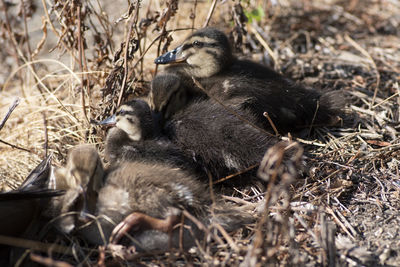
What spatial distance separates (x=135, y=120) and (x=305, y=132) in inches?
56.5

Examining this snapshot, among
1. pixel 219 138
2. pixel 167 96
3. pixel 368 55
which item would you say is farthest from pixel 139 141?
pixel 368 55

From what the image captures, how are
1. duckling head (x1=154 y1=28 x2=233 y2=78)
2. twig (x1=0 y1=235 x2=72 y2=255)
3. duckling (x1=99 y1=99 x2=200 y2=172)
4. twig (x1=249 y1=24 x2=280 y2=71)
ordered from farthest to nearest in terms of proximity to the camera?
twig (x1=249 y1=24 x2=280 y2=71) < duckling head (x1=154 y1=28 x2=233 y2=78) < duckling (x1=99 y1=99 x2=200 y2=172) < twig (x1=0 y1=235 x2=72 y2=255)

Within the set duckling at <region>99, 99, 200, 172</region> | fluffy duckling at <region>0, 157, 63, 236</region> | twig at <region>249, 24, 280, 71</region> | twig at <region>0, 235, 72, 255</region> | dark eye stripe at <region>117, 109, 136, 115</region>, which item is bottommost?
twig at <region>0, 235, 72, 255</region>

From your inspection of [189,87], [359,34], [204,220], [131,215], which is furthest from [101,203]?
[359,34]

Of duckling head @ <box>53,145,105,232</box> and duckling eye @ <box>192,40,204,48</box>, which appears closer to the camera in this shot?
duckling head @ <box>53,145,105,232</box>

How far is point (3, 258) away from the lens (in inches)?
103

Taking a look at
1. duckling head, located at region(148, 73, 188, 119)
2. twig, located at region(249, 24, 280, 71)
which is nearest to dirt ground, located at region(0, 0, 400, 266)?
twig, located at region(249, 24, 280, 71)

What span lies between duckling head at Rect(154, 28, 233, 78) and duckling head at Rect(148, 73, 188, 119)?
33 cm

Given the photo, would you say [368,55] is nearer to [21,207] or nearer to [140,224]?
[140,224]

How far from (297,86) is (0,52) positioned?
145 inches

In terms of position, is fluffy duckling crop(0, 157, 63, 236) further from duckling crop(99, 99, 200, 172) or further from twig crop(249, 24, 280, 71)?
twig crop(249, 24, 280, 71)

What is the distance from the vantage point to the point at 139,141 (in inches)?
124

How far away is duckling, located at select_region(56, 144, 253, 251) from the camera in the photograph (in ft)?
8.64

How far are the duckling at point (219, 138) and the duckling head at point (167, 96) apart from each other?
158 millimetres
